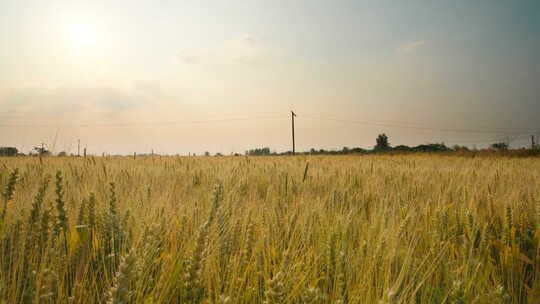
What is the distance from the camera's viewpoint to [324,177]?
3.27m

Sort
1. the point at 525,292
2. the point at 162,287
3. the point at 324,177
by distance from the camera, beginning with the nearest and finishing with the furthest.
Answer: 1. the point at 162,287
2. the point at 525,292
3. the point at 324,177

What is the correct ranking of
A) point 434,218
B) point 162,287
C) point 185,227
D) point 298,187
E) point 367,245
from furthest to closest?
point 298,187 → point 434,218 → point 185,227 → point 367,245 → point 162,287

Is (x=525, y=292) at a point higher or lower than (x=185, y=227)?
lower

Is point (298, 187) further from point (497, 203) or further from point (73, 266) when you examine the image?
point (73, 266)

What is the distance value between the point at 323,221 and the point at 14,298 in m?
1.08

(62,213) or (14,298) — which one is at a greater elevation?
(62,213)

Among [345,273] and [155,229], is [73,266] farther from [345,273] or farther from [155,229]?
[345,273]

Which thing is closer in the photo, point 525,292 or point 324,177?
point 525,292

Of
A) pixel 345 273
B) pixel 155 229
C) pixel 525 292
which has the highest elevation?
pixel 155 229

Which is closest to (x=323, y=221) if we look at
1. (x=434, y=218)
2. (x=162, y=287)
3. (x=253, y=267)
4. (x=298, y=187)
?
(x=253, y=267)

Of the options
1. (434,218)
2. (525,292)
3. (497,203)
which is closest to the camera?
(525,292)

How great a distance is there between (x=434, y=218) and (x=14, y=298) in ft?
5.43

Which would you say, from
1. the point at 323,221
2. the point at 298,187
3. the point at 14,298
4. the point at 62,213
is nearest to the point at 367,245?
the point at 323,221

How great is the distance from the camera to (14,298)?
728 millimetres
